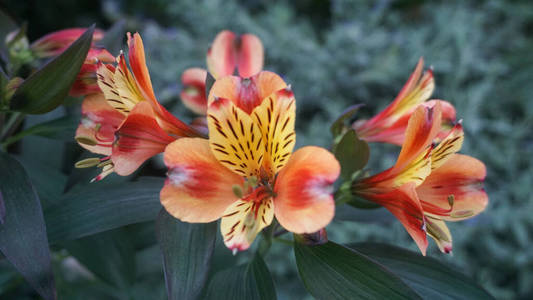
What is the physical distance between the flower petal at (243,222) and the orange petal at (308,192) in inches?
0.6

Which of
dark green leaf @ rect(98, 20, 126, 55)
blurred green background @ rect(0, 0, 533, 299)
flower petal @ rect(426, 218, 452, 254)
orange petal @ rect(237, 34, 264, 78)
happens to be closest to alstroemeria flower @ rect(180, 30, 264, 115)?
orange petal @ rect(237, 34, 264, 78)

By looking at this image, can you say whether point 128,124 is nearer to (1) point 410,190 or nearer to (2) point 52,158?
(1) point 410,190

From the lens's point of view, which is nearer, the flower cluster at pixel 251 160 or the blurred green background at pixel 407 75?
the flower cluster at pixel 251 160

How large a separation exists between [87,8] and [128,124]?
2.63 meters

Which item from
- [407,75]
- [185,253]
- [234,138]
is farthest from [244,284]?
[407,75]

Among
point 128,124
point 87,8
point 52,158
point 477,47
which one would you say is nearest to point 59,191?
point 52,158

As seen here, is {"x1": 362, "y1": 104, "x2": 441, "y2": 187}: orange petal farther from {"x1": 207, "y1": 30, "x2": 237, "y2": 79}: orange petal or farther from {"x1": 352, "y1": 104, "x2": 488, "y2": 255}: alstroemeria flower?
{"x1": 207, "y1": 30, "x2": 237, "y2": 79}: orange petal

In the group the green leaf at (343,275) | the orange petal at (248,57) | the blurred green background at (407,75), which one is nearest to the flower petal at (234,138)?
the green leaf at (343,275)

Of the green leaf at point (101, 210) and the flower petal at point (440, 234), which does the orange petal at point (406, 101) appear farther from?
the green leaf at point (101, 210)

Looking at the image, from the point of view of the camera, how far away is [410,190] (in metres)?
0.41

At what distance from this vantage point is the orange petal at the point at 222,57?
0.63 m

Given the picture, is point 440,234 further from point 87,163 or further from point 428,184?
point 87,163

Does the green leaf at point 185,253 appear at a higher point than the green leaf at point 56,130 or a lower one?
lower

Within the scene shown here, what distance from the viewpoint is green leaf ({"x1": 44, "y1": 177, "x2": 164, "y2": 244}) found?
500mm
